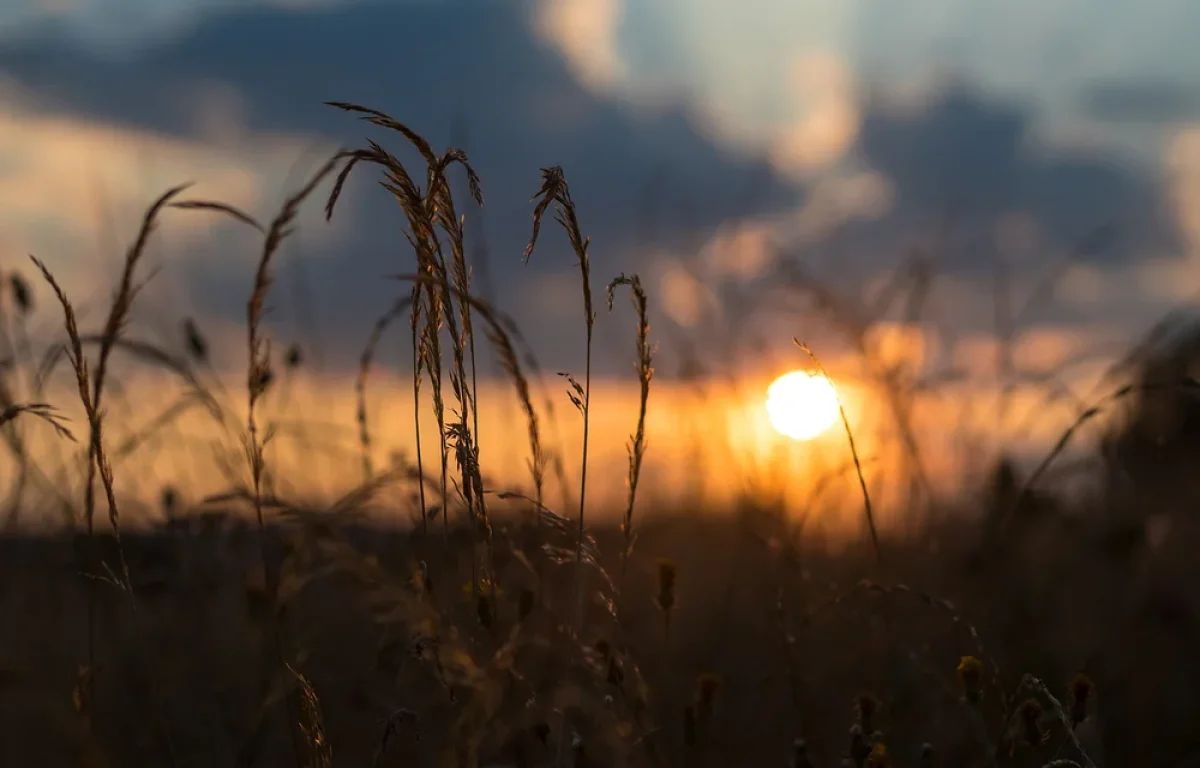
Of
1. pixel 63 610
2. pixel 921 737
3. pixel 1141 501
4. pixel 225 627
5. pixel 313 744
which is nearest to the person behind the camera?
pixel 313 744

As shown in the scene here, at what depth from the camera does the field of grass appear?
57.3 inches

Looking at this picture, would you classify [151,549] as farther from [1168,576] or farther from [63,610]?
[1168,576]

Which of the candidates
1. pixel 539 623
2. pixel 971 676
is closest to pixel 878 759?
pixel 971 676

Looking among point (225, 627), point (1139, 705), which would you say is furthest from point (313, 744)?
point (1139, 705)

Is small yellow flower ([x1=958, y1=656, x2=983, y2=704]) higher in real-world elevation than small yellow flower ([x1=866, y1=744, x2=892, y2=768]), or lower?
higher

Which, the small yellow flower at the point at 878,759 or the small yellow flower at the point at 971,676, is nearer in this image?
the small yellow flower at the point at 878,759

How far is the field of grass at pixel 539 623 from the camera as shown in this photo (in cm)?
146

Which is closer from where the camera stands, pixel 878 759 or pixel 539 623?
pixel 878 759

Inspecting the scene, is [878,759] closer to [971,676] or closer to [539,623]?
[971,676]

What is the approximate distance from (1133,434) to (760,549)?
145cm

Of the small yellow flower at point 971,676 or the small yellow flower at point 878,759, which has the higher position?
the small yellow flower at point 971,676

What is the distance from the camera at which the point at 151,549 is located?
11.8 ft

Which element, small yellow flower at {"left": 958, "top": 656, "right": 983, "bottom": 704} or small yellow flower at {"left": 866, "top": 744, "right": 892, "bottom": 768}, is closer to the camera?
small yellow flower at {"left": 866, "top": 744, "right": 892, "bottom": 768}

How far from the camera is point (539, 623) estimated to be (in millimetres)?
2508
